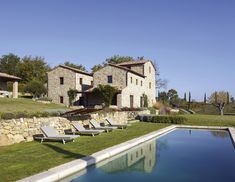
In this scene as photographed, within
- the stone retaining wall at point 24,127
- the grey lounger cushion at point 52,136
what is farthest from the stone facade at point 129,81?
the grey lounger cushion at point 52,136

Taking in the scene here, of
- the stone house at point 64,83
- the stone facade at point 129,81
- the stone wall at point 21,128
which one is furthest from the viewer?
the stone house at point 64,83

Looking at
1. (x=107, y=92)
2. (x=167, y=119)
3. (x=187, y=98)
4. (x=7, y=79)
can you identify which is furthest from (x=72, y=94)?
(x=187, y=98)

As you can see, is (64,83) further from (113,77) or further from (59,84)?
(113,77)

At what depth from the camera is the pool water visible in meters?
8.92

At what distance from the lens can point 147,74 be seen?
1898 inches

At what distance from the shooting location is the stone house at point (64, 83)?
4256cm

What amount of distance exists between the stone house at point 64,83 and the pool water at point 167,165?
2846cm

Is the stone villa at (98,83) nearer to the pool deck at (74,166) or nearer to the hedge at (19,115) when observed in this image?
the hedge at (19,115)

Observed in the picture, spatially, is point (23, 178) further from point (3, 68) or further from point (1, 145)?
point (3, 68)

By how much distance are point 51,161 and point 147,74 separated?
39.7 m

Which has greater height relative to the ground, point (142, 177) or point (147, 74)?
point (147, 74)

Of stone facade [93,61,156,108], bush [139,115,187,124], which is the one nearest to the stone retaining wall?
bush [139,115,187,124]

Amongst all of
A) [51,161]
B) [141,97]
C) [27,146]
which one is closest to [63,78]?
[141,97]

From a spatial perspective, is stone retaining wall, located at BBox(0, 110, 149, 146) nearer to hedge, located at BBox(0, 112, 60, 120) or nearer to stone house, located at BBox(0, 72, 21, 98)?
hedge, located at BBox(0, 112, 60, 120)
